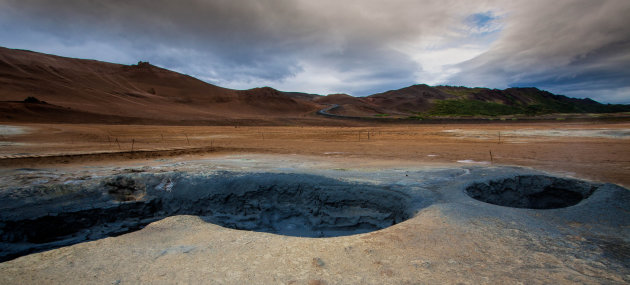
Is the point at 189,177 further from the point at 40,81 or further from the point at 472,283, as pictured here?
the point at 40,81

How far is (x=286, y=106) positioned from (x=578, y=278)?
5320 centimetres

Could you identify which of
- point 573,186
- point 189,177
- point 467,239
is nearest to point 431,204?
point 467,239

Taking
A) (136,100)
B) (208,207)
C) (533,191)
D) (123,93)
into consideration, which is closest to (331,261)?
(208,207)

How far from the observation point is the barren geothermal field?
214cm

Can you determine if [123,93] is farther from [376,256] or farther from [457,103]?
[457,103]

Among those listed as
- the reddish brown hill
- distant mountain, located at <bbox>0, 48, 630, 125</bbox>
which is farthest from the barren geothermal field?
the reddish brown hill

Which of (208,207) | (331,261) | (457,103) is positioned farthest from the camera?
(457,103)

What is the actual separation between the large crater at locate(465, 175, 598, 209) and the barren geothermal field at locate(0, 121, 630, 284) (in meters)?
0.02

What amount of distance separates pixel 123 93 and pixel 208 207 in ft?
157

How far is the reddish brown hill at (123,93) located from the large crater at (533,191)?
3255 centimetres

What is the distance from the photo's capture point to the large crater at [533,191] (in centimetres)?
486

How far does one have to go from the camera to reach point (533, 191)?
516 cm

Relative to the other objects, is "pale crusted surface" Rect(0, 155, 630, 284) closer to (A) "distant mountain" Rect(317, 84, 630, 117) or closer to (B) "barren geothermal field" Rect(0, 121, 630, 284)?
(B) "barren geothermal field" Rect(0, 121, 630, 284)

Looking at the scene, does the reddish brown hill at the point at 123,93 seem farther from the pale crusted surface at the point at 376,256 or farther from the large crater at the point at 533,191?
the large crater at the point at 533,191
